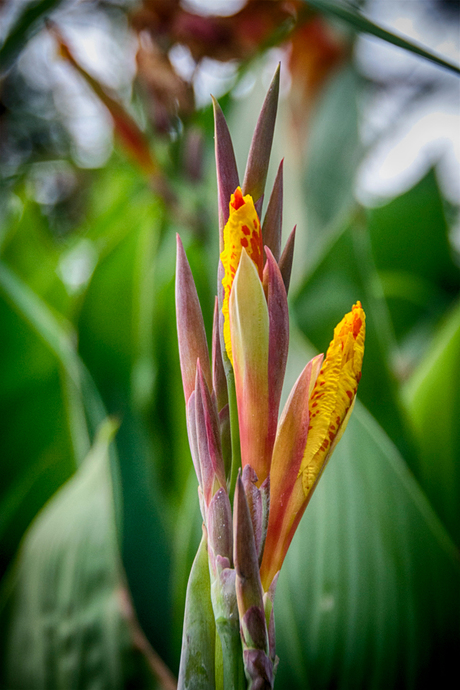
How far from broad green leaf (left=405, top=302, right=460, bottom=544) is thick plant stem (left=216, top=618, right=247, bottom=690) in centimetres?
25

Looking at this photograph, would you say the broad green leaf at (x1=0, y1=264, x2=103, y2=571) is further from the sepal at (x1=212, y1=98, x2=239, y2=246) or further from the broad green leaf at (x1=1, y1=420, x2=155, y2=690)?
the sepal at (x1=212, y1=98, x2=239, y2=246)

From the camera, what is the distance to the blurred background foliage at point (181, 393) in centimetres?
23

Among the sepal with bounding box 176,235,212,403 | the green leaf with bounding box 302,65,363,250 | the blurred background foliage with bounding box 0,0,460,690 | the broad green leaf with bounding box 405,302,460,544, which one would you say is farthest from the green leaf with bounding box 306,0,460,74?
the green leaf with bounding box 302,65,363,250

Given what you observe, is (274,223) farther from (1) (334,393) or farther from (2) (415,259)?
(2) (415,259)

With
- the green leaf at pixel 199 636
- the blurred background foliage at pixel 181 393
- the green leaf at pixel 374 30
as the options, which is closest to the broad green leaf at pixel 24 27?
the blurred background foliage at pixel 181 393

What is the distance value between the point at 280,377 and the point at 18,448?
30 cm

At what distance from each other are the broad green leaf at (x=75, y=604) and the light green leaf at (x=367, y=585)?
82 mm

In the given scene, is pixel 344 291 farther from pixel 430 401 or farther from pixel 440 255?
pixel 440 255

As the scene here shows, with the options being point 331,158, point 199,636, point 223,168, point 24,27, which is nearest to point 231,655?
point 199,636

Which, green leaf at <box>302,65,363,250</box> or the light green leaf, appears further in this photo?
green leaf at <box>302,65,363,250</box>

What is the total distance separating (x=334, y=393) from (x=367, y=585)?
6.9 inches

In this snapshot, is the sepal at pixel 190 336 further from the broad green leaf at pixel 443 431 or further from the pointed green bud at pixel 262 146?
the broad green leaf at pixel 443 431

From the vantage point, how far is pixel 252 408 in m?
0.11

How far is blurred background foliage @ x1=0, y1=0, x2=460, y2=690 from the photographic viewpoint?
0.23 m
